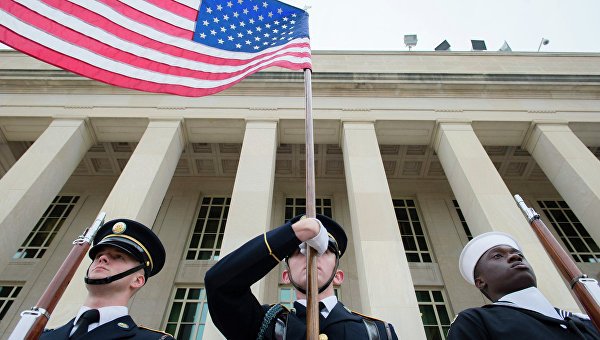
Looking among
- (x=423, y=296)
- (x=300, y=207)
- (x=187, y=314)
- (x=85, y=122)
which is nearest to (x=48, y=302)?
(x=187, y=314)

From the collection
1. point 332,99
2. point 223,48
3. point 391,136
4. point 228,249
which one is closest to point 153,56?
point 223,48

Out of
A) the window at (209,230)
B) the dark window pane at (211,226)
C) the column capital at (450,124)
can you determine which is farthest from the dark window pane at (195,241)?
the column capital at (450,124)

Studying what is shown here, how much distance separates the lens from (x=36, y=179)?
891 centimetres

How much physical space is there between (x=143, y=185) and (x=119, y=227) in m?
6.00

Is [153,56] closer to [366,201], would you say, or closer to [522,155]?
[366,201]

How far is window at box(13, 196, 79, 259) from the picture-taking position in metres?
12.4

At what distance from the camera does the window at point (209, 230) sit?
484 inches

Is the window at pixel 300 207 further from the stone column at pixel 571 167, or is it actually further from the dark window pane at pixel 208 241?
the stone column at pixel 571 167

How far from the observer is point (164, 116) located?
11.1 m

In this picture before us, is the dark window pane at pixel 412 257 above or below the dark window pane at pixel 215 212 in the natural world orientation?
below

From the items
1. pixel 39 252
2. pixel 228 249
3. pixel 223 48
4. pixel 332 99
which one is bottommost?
pixel 228 249

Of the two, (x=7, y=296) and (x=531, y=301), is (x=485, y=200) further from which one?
(x=7, y=296)

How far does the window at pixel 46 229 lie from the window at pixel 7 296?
110 centimetres

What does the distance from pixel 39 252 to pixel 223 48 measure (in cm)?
1181
